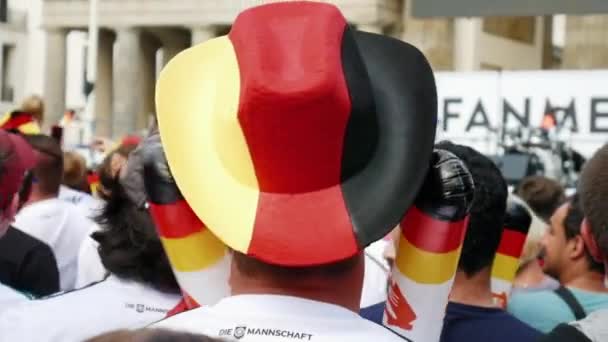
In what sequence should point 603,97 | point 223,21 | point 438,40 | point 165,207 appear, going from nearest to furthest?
point 165,207, point 603,97, point 438,40, point 223,21

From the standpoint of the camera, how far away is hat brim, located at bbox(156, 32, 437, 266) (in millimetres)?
2150

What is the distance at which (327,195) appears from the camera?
2178mm

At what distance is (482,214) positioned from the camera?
319 centimetres

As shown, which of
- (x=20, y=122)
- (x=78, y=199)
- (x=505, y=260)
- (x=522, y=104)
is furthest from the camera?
(x=522, y=104)

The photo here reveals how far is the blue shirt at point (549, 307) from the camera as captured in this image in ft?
12.4

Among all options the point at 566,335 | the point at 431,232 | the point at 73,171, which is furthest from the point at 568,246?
the point at 73,171

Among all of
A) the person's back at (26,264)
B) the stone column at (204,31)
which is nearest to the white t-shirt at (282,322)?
the person's back at (26,264)

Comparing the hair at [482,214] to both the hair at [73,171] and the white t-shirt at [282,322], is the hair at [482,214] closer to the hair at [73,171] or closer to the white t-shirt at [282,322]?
the white t-shirt at [282,322]

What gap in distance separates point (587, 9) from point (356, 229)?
3194 mm

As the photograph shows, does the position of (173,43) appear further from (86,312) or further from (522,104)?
(86,312)

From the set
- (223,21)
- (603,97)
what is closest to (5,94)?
(223,21)

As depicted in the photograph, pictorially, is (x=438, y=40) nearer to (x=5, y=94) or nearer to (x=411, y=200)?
(x=5, y=94)

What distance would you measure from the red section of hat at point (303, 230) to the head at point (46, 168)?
364 cm

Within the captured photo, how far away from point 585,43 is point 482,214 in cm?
3698
